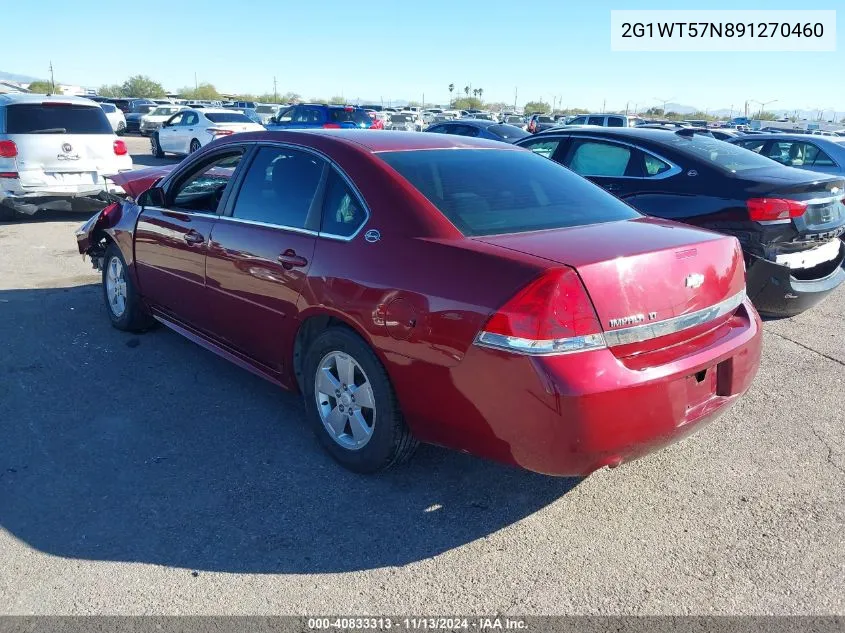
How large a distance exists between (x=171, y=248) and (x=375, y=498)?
2.44m

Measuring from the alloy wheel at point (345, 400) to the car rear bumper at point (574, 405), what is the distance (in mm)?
400

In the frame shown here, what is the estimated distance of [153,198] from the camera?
499cm

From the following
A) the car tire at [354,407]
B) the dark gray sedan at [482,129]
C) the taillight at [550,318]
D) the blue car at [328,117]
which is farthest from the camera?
the blue car at [328,117]

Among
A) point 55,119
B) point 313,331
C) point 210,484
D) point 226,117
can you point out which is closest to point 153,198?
point 313,331

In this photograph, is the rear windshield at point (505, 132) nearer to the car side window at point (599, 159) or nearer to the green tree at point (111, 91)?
the car side window at point (599, 159)

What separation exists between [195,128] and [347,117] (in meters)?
4.92

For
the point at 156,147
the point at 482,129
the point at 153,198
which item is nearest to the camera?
the point at 153,198

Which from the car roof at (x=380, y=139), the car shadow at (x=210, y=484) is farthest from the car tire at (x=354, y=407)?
the car roof at (x=380, y=139)

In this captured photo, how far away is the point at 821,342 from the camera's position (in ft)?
18.4

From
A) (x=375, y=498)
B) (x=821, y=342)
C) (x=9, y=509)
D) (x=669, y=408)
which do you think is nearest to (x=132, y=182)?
(x=9, y=509)

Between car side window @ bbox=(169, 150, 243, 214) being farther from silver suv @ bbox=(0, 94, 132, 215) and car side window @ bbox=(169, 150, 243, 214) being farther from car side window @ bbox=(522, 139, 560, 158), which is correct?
silver suv @ bbox=(0, 94, 132, 215)

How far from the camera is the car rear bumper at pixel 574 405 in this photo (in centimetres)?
260

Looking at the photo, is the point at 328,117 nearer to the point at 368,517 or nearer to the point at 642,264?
the point at 368,517

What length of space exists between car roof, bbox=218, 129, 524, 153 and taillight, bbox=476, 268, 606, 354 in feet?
4.61
